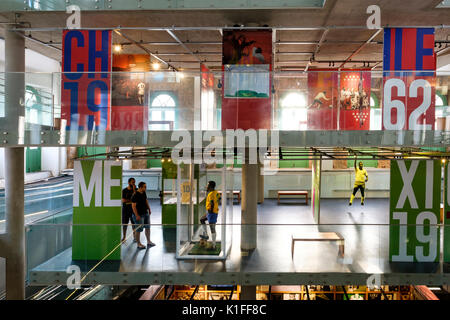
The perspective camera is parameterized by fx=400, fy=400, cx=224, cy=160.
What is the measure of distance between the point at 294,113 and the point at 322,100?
2.64ft

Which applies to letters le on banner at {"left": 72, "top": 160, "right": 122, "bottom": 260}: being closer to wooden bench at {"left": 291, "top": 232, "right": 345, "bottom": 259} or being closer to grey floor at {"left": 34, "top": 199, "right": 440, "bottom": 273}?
grey floor at {"left": 34, "top": 199, "right": 440, "bottom": 273}

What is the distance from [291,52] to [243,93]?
8434mm

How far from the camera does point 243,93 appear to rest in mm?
8930

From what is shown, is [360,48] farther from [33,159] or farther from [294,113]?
[33,159]

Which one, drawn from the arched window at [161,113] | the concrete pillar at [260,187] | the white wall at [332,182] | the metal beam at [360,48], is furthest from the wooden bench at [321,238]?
the white wall at [332,182]

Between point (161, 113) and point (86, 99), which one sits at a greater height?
point (86, 99)

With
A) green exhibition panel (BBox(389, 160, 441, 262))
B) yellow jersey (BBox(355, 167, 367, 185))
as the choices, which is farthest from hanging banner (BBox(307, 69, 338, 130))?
yellow jersey (BBox(355, 167, 367, 185))

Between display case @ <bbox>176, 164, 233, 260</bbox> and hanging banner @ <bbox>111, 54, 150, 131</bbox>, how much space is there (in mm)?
1568

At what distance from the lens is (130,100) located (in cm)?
884

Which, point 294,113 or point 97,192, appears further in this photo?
point 97,192

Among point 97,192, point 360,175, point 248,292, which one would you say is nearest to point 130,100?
point 97,192

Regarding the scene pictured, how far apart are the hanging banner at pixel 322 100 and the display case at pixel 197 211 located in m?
2.55

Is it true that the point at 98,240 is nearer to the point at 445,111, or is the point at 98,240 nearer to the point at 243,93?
the point at 243,93

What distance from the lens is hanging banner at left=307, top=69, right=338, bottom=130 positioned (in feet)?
29.3
